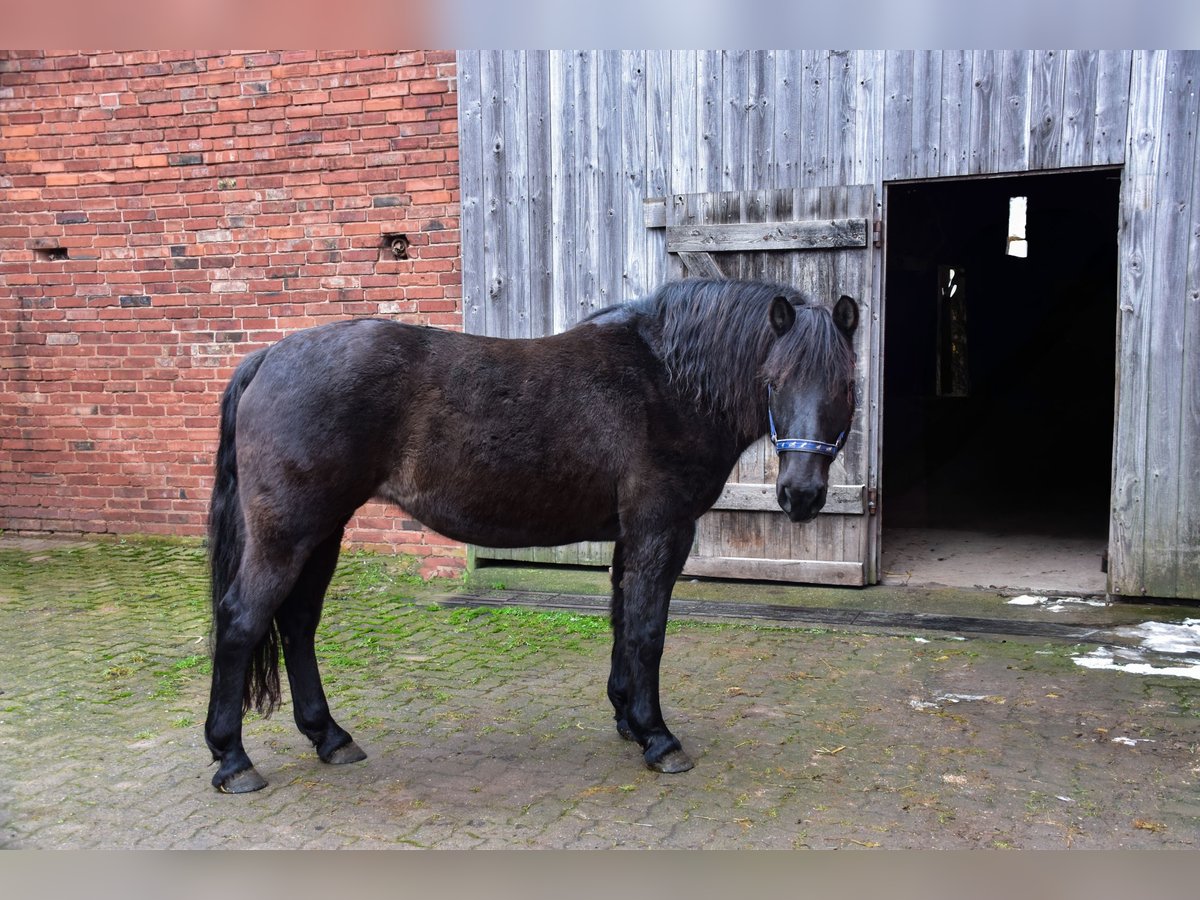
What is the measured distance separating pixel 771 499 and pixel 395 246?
3.30 m

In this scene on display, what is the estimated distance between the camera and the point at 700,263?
6301 millimetres

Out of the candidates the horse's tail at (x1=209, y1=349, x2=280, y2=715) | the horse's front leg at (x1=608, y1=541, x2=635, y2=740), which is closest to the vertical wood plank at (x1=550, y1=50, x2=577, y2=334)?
the horse's front leg at (x1=608, y1=541, x2=635, y2=740)

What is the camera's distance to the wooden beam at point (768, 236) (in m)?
5.97

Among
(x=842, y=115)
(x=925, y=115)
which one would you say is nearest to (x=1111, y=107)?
(x=925, y=115)

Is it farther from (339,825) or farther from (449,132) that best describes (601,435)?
(449,132)

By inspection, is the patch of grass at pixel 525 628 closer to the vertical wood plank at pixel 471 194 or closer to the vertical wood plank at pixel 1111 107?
the vertical wood plank at pixel 471 194

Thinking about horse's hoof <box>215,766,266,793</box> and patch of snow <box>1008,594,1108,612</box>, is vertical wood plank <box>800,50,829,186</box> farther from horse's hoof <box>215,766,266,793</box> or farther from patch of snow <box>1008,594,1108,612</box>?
horse's hoof <box>215,766,266,793</box>

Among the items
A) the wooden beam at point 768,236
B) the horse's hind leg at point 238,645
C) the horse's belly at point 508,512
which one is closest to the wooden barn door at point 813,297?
the wooden beam at point 768,236

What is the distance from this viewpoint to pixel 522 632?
18.7ft

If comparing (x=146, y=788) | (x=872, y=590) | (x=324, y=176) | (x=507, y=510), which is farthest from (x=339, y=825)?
(x=324, y=176)

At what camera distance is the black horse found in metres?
3.46

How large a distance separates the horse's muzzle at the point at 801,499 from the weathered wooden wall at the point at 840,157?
2912mm

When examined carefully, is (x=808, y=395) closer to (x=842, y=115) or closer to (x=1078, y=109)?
(x=842, y=115)

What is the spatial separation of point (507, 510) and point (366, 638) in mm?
2323
